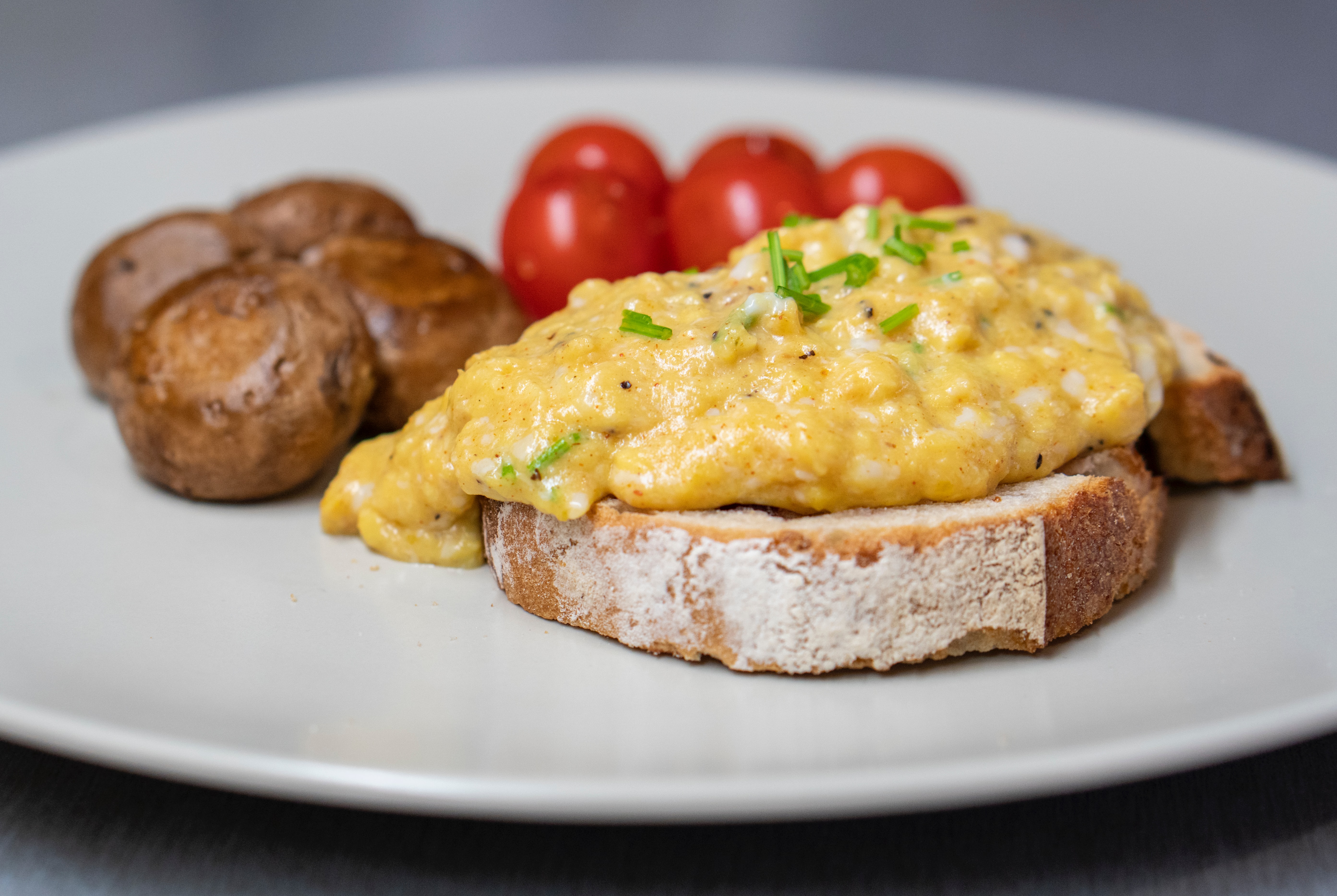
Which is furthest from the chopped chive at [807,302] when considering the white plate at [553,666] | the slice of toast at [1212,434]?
the slice of toast at [1212,434]

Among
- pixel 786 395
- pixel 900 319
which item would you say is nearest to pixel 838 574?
pixel 786 395

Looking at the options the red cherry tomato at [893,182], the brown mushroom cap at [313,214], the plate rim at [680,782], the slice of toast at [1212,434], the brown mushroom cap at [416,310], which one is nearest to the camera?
the plate rim at [680,782]

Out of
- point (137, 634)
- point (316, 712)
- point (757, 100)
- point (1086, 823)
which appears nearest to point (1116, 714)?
point (1086, 823)

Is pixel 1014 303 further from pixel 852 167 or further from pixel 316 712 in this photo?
pixel 852 167

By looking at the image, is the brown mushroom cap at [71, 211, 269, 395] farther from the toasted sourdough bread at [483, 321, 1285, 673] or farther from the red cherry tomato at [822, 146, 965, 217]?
the red cherry tomato at [822, 146, 965, 217]

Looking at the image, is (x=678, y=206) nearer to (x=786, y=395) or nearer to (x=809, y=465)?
(x=786, y=395)

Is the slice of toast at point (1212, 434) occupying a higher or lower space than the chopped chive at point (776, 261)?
lower

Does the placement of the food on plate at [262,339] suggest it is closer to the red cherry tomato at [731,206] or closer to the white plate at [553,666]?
the white plate at [553,666]
